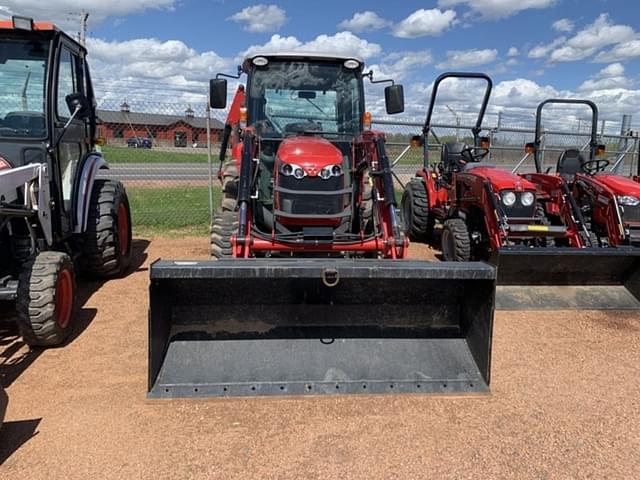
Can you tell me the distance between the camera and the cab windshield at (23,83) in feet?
15.8

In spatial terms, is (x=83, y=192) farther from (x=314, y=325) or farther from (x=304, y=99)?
(x=314, y=325)

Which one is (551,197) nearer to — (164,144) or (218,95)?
(218,95)

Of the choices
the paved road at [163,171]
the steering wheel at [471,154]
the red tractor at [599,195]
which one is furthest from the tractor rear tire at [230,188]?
the paved road at [163,171]

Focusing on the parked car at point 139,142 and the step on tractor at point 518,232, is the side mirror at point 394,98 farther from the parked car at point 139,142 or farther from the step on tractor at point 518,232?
the parked car at point 139,142

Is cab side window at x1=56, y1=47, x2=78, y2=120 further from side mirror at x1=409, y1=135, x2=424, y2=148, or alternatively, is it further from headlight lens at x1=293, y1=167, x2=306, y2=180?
side mirror at x1=409, y1=135, x2=424, y2=148

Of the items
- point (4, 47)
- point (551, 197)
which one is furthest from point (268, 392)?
point (551, 197)

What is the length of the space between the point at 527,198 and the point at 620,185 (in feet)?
3.37

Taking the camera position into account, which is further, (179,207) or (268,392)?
(179,207)

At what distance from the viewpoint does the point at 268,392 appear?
11.2 ft

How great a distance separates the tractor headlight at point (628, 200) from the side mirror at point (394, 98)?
2.63 m

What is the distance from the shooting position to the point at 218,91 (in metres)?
5.69

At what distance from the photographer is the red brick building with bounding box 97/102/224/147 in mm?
10641

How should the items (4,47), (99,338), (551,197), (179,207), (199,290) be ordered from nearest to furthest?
(199,290) → (99,338) → (4,47) → (551,197) → (179,207)

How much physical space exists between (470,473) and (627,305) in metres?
3.53
